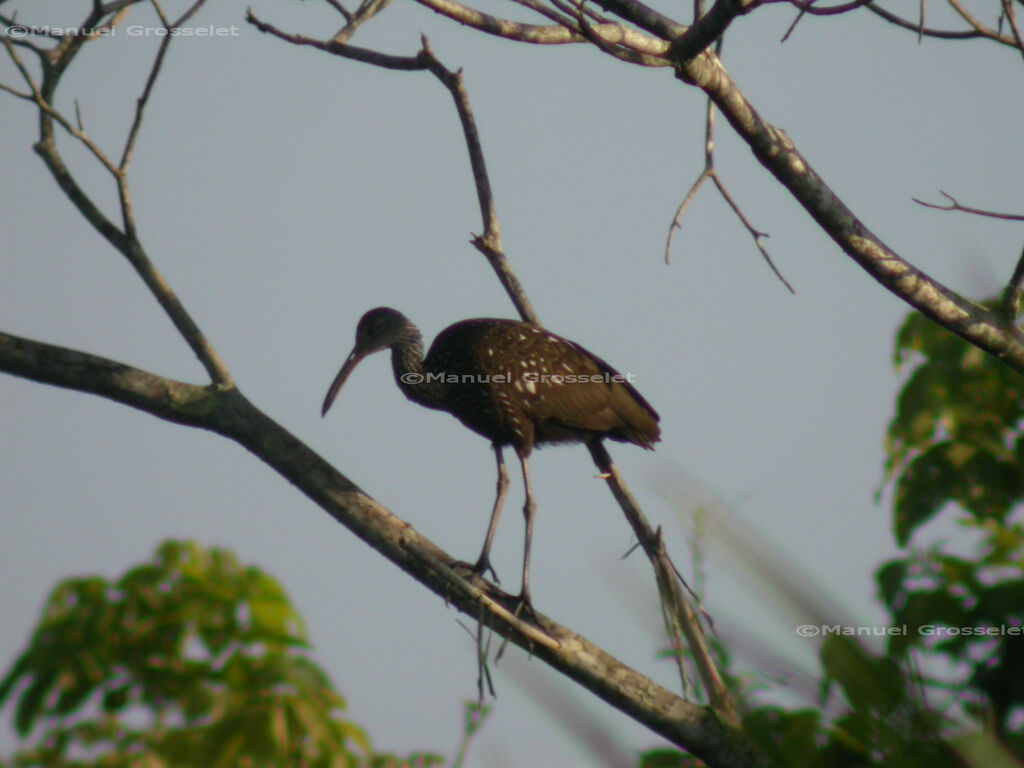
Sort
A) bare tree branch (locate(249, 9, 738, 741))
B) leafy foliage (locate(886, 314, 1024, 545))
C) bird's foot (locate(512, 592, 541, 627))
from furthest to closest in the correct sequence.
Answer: bare tree branch (locate(249, 9, 738, 741)) → bird's foot (locate(512, 592, 541, 627)) → leafy foliage (locate(886, 314, 1024, 545))

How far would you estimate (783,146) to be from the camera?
11.4 feet

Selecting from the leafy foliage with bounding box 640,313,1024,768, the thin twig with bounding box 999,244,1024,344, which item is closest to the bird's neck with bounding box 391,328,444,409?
the thin twig with bounding box 999,244,1024,344

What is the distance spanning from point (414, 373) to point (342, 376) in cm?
51

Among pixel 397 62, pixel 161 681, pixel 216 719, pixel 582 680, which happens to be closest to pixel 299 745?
pixel 216 719

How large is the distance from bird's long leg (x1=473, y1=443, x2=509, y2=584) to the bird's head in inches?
38.1

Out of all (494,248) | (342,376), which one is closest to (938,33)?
(494,248)

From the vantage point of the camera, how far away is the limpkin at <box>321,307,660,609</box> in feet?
19.0

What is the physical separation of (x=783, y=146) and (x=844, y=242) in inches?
14.9

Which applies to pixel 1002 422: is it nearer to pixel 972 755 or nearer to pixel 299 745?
pixel 972 755

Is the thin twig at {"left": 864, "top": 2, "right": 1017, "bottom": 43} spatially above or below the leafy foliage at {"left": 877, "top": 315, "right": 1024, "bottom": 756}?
above

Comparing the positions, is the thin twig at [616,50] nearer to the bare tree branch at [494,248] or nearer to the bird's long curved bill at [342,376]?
the bare tree branch at [494,248]

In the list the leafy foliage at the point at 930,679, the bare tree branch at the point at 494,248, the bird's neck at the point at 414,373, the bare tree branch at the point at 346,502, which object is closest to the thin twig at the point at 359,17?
the bare tree branch at the point at 494,248

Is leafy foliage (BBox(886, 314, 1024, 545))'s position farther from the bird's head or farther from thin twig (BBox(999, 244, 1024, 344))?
the bird's head

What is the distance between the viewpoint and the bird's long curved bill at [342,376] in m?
6.35
